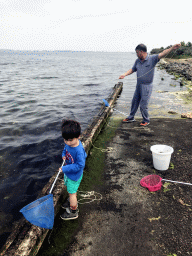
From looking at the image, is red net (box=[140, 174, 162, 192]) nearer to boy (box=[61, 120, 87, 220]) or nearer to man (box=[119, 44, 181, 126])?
boy (box=[61, 120, 87, 220])

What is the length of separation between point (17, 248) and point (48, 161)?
3.19 metres

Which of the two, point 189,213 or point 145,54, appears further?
point 145,54

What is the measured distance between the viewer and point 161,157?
351cm

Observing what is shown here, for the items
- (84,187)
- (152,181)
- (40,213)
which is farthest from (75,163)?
(152,181)

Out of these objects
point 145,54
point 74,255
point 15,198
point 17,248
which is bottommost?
point 15,198

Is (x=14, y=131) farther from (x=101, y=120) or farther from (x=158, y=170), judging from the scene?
(x=158, y=170)

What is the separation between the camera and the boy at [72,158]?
230cm

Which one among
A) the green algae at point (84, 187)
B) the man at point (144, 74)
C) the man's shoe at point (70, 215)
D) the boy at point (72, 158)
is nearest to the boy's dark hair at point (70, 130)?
the boy at point (72, 158)

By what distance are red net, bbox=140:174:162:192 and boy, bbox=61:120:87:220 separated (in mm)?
1326

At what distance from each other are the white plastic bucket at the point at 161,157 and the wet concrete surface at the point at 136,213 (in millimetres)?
118

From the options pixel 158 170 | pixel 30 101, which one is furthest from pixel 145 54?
pixel 30 101

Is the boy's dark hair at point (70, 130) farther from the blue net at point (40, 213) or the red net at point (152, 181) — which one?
the red net at point (152, 181)

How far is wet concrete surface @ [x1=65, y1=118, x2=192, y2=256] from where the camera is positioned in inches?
88.6

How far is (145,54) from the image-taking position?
17.5ft
